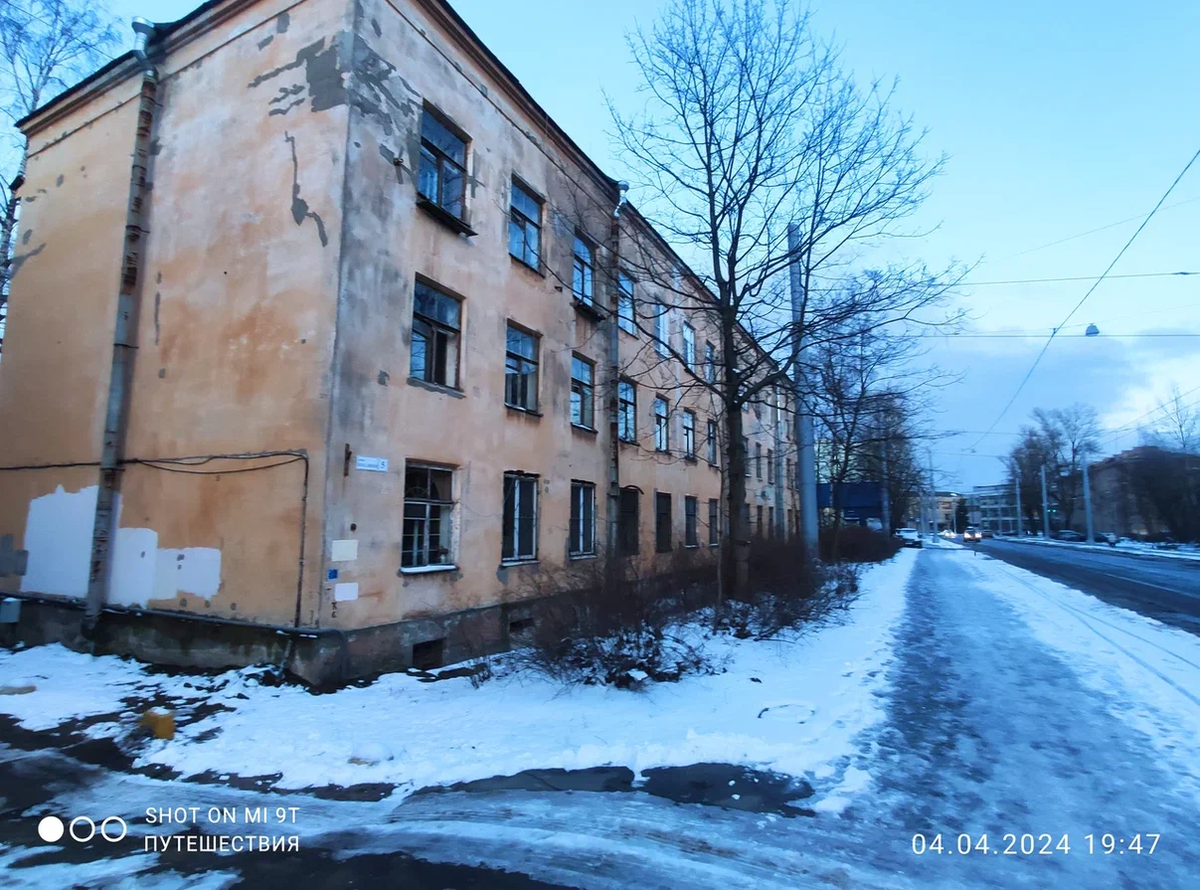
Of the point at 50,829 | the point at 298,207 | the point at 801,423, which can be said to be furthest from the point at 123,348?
the point at 801,423

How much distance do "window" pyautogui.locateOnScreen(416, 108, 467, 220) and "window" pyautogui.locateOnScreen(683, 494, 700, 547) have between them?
1213 cm

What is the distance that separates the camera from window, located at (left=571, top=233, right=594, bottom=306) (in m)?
14.5

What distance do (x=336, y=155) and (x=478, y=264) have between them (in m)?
2.87

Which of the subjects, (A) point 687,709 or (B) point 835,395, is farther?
(B) point 835,395

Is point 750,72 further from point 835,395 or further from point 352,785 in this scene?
point 352,785

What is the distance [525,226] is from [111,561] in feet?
29.9

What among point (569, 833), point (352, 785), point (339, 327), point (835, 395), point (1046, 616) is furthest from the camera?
point (1046, 616)

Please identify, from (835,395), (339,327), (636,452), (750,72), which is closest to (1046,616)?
(835,395)

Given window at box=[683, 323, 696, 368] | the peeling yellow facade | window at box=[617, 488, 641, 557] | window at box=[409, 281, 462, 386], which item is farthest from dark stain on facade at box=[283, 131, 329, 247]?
window at box=[683, 323, 696, 368]

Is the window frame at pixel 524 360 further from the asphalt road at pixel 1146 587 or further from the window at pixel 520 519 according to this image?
the asphalt road at pixel 1146 587

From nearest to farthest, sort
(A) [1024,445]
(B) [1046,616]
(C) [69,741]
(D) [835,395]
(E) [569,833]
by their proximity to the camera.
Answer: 1. (E) [569,833]
2. (C) [69,741]
3. (D) [835,395]
4. (B) [1046,616]
5. (A) [1024,445]

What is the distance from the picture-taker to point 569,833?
412cm

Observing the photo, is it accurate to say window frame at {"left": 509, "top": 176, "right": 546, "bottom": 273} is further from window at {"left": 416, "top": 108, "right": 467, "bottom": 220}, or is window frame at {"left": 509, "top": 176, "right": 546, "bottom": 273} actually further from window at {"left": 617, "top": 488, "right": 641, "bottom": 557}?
window at {"left": 617, "top": 488, "right": 641, "bottom": 557}

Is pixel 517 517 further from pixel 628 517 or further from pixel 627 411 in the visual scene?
pixel 627 411
